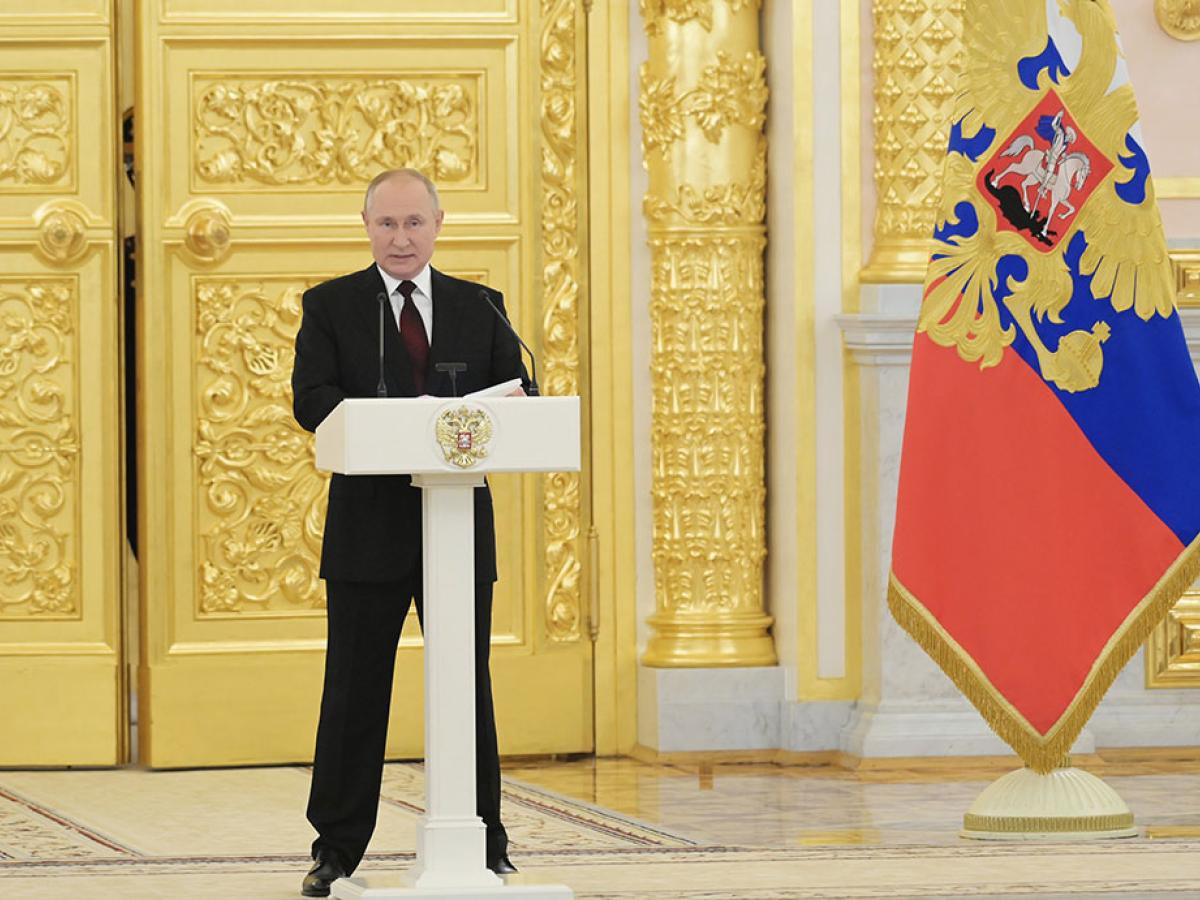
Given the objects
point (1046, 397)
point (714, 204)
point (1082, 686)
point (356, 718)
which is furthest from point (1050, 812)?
point (714, 204)

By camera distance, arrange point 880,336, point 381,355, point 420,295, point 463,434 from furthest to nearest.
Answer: point 880,336 < point 420,295 < point 381,355 < point 463,434

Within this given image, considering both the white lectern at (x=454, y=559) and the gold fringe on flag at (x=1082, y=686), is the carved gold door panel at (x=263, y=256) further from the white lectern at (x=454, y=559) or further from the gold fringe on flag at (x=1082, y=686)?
the white lectern at (x=454, y=559)

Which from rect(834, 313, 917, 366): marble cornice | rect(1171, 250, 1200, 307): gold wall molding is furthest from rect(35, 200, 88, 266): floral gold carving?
rect(1171, 250, 1200, 307): gold wall molding

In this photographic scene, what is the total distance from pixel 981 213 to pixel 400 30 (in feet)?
6.58

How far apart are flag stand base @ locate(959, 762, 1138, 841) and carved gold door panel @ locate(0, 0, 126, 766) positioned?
259cm

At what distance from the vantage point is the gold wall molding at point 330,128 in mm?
6887

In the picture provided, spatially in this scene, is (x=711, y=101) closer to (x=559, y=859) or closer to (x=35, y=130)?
(x=35, y=130)

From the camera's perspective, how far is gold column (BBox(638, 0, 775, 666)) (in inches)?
274

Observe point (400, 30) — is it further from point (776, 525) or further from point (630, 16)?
point (776, 525)

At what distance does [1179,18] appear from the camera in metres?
7.02

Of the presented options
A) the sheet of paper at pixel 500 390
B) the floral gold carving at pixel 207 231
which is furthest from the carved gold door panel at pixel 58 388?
the sheet of paper at pixel 500 390

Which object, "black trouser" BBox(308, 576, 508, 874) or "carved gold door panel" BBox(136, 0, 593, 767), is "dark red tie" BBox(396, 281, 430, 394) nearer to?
"black trouser" BBox(308, 576, 508, 874)

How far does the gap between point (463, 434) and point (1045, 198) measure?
1929mm

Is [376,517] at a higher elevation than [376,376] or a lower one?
lower
